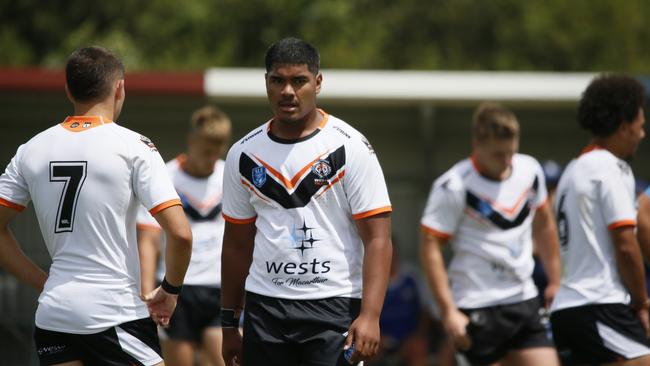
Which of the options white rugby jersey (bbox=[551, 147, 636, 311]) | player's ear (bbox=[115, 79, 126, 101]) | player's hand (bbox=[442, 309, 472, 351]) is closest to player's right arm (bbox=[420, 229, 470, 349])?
player's hand (bbox=[442, 309, 472, 351])

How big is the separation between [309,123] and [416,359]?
636cm

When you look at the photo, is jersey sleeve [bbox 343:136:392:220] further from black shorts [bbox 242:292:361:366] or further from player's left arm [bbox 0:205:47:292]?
player's left arm [bbox 0:205:47:292]

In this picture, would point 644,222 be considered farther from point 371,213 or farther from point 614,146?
point 371,213

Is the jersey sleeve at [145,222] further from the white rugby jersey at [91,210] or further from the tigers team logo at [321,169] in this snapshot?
the tigers team logo at [321,169]

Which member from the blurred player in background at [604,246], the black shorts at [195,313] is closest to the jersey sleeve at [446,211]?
the blurred player in background at [604,246]

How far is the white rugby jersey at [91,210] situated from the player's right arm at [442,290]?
255cm

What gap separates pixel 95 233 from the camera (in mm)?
4645

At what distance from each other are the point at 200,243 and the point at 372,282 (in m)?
3.24

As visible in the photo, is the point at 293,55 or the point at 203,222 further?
the point at 203,222

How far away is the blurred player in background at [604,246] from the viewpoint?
5672 mm

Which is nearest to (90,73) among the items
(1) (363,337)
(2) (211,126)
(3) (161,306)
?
(3) (161,306)

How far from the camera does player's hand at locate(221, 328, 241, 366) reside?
5000 millimetres

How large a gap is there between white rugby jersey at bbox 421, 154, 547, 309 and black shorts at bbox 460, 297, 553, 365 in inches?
2.7

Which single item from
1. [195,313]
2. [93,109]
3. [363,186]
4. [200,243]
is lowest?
[195,313]
